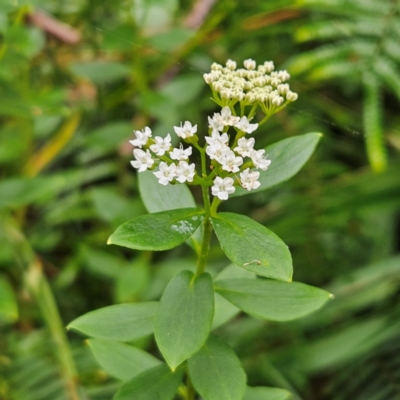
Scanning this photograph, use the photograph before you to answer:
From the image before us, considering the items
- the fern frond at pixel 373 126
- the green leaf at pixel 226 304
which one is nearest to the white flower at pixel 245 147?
the green leaf at pixel 226 304

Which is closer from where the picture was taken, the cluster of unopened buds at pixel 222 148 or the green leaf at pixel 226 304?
the cluster of unopened buds at pixel 222 148

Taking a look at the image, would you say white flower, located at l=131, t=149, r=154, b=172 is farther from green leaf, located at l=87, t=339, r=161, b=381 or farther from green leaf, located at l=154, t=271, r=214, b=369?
green leaf, located at l=87, t=339, r=161, b=381

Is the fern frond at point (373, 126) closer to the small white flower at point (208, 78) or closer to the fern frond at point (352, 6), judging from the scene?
the fern frond at point (352, 6)

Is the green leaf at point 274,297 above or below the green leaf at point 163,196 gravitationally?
below

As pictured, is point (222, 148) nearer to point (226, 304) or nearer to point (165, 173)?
point (165, 173)

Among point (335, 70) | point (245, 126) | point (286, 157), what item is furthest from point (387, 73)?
point (245, 126)

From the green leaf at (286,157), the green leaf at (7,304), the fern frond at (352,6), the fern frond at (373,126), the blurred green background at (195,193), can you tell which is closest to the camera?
the green leaf at (286,157)
